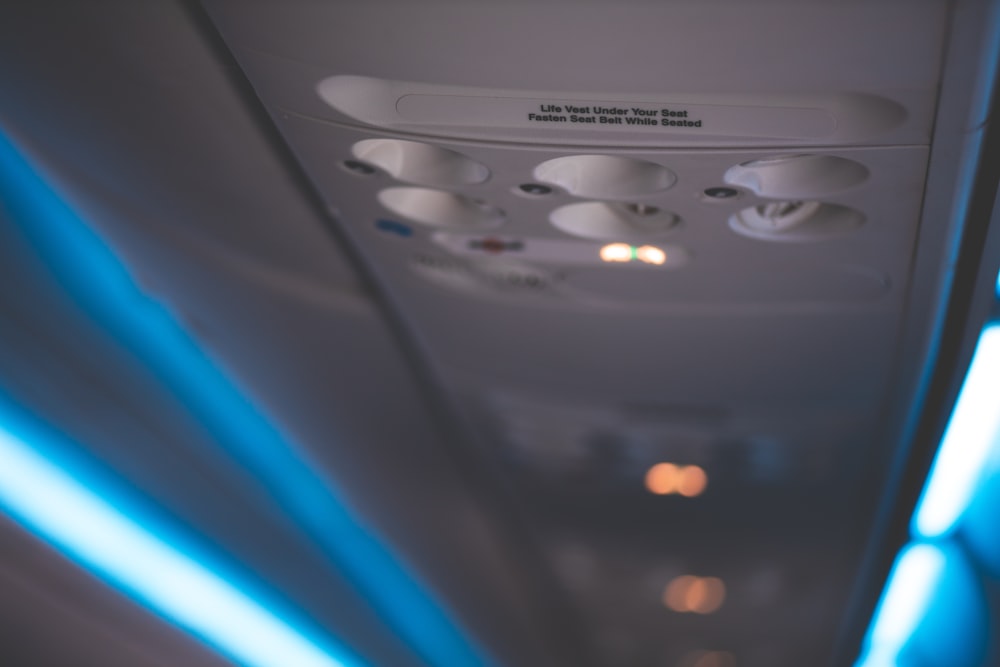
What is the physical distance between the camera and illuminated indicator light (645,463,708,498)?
1.43m

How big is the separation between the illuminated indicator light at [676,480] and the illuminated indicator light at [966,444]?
0.31 meters

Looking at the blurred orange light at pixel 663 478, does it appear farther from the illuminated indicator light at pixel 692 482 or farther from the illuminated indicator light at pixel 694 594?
the illuminated indicator light at pixel 694 594

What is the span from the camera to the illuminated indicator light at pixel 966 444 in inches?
38.2

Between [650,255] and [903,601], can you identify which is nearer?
[650,255]

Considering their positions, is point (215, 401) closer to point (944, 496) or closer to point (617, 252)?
point (617, 252)

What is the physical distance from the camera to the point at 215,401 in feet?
4.39

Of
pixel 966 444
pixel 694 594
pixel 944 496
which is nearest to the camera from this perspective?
pixel 966 444

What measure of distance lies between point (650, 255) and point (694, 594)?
1.23 meters

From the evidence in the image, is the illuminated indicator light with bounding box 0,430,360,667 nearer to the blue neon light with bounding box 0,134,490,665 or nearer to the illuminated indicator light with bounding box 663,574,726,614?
the blue neon light with bounding box 0,134,490,665

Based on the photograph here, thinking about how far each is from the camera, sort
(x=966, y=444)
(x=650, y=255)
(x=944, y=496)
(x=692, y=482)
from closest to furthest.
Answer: (x=650, y=255), (x=966, y=444), (x=944, y=496), (x=692, y=482)

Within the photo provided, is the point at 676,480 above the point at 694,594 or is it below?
above

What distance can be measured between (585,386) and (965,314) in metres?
0.49

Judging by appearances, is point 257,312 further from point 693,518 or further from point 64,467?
point 693,518

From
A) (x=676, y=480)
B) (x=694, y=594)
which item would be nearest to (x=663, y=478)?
(x=676, y=480)
